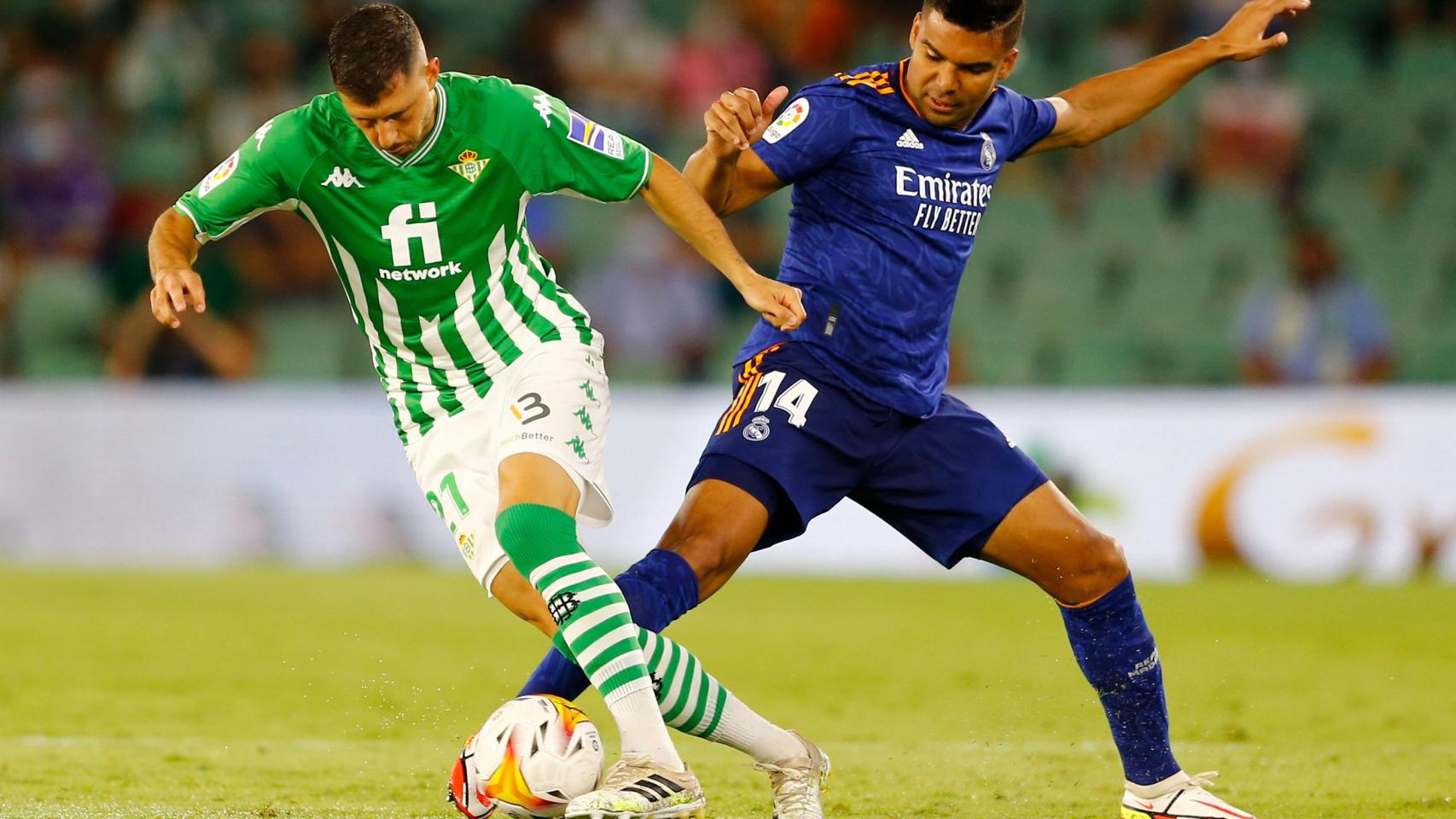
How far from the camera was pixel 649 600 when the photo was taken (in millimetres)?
4527

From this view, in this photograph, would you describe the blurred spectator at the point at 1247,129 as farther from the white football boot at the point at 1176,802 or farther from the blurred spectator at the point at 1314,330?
the white football boot at the point at 1176,802

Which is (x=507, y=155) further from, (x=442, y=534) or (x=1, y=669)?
(x=442, y=534)

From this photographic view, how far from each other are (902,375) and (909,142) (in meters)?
0.68

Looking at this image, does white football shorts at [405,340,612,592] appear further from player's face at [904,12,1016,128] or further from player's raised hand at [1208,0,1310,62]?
player's raised hand at [1208,0,1310,62]

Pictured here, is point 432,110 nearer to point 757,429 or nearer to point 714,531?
point 757,429

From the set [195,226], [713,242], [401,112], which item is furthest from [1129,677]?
[195,226]

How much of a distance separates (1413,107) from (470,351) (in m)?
12.5

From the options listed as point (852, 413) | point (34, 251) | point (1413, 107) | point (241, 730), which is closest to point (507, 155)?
point (852, 413)

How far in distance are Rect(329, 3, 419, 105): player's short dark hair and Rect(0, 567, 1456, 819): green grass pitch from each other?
1.95 m

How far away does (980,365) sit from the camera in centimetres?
1376

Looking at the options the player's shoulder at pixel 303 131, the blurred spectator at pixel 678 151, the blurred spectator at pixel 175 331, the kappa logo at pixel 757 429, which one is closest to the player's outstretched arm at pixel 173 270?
the player's shoulder at pixel 303 131

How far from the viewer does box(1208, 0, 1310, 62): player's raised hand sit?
5.62 m

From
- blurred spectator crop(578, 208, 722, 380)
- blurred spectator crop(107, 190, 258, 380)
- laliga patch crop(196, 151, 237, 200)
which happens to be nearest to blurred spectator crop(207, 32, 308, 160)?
blurred spectator crop(107, 190, 258, 380)

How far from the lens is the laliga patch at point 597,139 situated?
4984 mm
